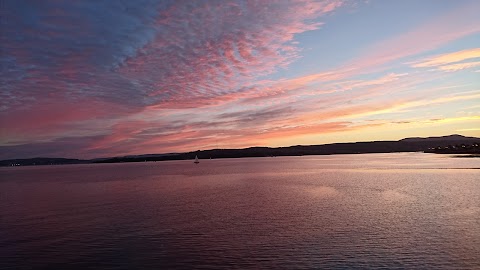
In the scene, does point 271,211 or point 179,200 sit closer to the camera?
point 271,211

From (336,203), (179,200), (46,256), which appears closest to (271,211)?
(336,203)

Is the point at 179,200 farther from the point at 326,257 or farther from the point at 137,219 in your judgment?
the point at 326,257

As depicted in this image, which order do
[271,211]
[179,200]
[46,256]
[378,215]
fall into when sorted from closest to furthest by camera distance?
[46,256]
[378,215]
[271,211]
[179,200]

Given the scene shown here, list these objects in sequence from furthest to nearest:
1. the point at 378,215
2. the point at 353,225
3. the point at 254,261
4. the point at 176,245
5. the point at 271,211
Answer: the point at 271,211 < the point at 378,215 < the point at 353,225 < the point at 176,245 < the point at 254,261

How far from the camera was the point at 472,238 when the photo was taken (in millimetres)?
28719

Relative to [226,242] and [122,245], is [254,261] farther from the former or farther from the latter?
[122,245]

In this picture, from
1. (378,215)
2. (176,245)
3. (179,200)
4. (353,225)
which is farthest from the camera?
(179,200)

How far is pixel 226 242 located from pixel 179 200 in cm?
3070

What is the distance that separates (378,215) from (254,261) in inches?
820

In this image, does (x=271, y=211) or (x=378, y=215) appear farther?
(x=271, y=211)

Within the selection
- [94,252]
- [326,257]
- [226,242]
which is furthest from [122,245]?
[326,257]

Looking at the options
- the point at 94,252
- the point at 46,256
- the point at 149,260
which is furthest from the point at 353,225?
the point at 46,256

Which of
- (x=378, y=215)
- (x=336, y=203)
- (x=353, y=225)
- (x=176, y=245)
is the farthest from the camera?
(x=336, y=203)

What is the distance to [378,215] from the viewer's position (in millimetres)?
40531
